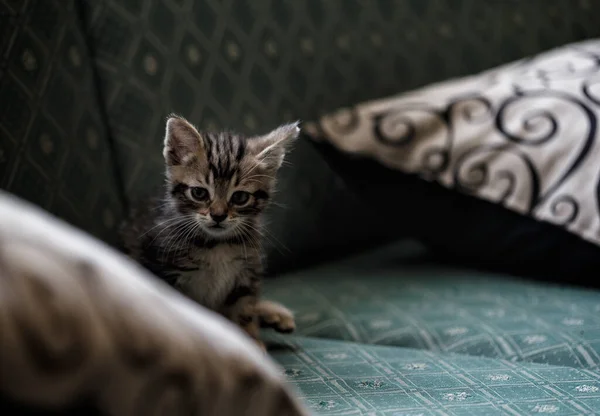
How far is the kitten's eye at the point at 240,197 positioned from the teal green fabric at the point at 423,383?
Answer: 0.22m

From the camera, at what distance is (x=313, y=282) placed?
52.1 inches

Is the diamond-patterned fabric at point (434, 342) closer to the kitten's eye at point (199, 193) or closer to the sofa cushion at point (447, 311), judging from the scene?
the sofa cushion at point (447, 311)

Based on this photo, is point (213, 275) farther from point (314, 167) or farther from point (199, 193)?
point (314, 167)

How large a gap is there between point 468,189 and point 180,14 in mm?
605

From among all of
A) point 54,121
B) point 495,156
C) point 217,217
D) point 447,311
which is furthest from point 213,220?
point 495,156

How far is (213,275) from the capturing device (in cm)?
103

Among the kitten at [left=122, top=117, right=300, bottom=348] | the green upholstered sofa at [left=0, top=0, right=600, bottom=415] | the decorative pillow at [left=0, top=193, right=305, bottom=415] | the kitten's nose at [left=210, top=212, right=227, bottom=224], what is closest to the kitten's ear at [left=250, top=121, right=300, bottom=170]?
the kitten at [left=122, top=117, right=300, bottom=348]

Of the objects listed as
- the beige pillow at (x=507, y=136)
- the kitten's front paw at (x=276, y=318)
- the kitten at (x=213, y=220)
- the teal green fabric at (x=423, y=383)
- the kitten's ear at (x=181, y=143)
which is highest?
the beige pillow at (x=507, y=136)

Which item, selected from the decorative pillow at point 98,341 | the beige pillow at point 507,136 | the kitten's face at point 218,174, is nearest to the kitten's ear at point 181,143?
the kitten's face at point 218,174

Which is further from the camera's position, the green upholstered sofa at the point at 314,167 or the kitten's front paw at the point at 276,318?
the kitten's front paw at the point at 276,318

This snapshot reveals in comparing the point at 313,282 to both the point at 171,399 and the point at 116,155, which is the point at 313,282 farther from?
the point at 171,399

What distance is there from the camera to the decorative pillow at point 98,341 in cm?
40

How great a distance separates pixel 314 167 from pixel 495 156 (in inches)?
13.7

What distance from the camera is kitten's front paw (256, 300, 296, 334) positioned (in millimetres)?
1100
